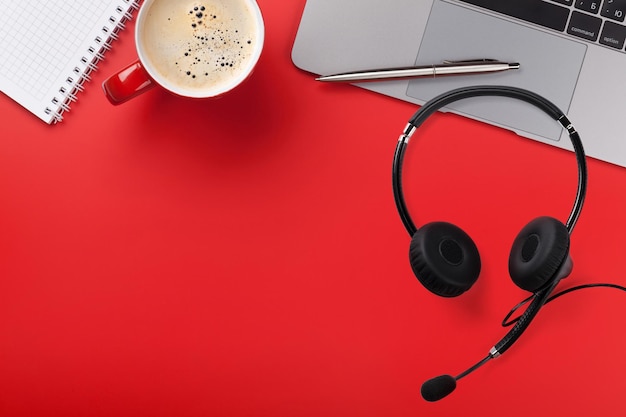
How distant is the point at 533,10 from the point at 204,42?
0.41 meters

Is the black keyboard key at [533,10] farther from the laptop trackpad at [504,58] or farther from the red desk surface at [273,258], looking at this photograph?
the red desk surface at [273,258]

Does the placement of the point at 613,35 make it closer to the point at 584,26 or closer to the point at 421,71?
the point at 584,26

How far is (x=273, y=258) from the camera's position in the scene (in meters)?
0.77

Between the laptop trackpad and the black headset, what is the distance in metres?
0.02

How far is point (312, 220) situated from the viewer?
2.52ft

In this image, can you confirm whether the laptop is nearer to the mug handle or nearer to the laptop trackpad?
the laptop trackpad

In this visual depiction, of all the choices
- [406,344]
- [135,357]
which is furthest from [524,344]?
[135,357]

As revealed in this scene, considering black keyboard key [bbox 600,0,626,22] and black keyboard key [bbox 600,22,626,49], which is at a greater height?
black keyboard key [bbox 600,0,626,22]

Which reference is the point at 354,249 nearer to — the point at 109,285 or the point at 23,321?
the point at 109,285

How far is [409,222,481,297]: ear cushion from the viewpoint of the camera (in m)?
0.68

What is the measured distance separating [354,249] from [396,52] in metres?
0.26

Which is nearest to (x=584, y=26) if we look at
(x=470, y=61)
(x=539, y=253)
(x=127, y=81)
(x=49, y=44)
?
(x=470, y=61)

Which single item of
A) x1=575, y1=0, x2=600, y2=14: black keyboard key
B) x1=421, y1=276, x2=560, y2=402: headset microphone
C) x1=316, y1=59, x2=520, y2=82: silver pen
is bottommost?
x1=421, y1=276, x2=560, y2=402: headset microphone

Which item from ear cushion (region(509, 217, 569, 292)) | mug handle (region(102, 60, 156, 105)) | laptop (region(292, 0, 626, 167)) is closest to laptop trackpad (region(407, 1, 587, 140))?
laptop (region(292, 0, 626, 167))
